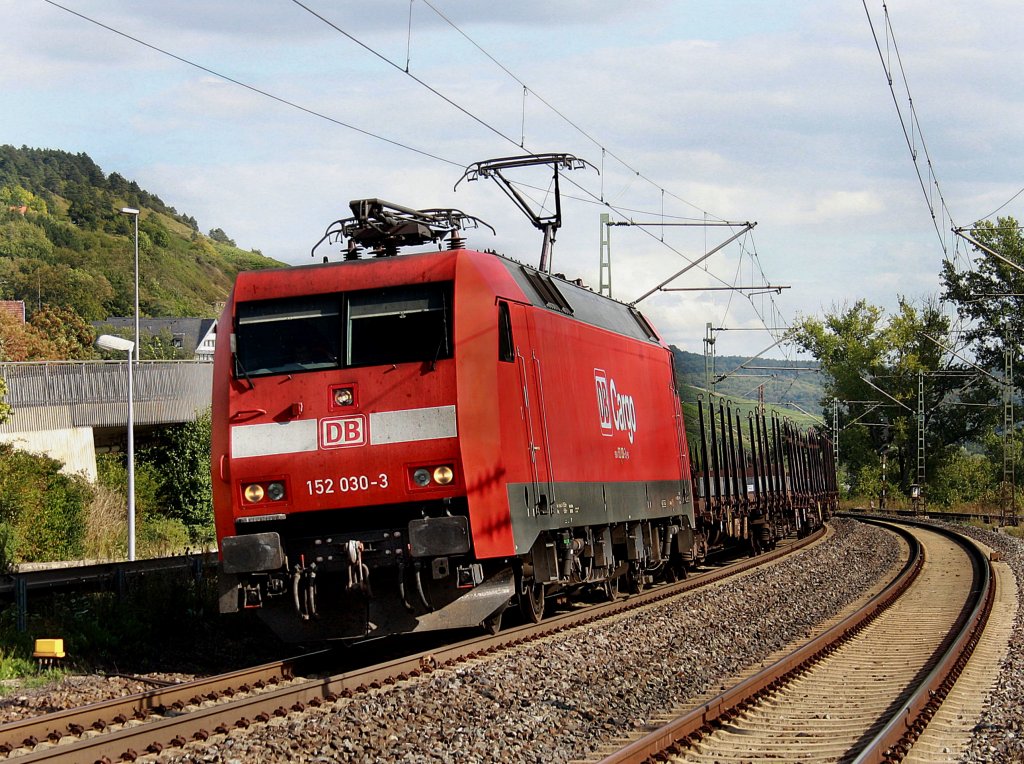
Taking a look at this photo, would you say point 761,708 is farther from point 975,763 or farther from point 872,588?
point 872,588

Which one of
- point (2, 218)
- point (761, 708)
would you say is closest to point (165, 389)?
point (761, 708)

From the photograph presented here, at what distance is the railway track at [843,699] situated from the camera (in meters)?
7.93

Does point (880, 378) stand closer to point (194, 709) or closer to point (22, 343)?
point (22, 343)

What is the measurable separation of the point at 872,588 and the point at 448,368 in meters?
12.2

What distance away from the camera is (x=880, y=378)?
7438 cm


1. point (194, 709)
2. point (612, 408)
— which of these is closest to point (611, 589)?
point (612, 408)

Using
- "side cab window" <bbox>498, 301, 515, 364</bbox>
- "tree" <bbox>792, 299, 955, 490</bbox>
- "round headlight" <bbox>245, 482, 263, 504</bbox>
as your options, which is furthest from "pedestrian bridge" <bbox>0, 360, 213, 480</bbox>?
"tree" <bbox>792, 299, 955, 490</bbox>

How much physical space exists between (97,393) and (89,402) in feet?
1.16

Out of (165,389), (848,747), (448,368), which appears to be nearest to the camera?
(848,747)

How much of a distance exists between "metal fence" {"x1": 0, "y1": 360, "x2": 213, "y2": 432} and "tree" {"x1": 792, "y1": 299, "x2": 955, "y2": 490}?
1886 inches

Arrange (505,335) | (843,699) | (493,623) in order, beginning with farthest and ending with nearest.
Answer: (493,623)
(505,335)
(843,699)

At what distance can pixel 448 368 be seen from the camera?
436 inches

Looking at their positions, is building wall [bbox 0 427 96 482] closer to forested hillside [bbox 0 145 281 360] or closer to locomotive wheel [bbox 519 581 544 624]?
locomotive wheel [bbox 519 581 544 624]

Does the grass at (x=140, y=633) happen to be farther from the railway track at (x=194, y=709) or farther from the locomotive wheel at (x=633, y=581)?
the locomotive wheel at (x=633, y=581)
